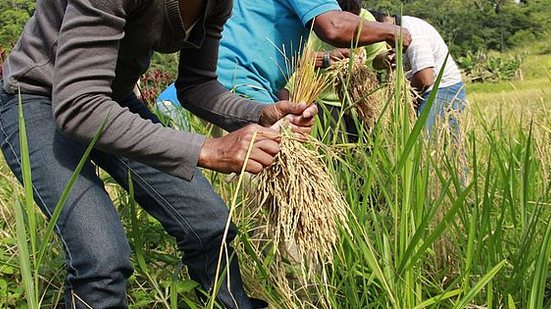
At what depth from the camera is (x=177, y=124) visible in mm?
2652

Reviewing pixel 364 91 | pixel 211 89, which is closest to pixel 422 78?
pixel 364 91

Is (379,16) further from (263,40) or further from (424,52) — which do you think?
(263,40)

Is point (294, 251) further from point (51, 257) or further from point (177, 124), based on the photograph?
point (177, 124)

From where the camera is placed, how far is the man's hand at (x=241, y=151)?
1275 mm

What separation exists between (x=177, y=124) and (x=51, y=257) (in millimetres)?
740

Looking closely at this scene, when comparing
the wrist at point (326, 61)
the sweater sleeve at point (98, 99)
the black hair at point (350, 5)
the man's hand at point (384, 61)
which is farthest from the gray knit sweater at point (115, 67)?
the black hair at point (350, 5)

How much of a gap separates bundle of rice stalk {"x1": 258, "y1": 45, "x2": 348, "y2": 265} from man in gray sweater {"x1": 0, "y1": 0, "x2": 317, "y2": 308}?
0.05m

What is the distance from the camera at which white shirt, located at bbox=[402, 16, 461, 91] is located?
10.8 ft

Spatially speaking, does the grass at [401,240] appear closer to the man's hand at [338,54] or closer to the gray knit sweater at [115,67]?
the gray knit sweater at [115,67]

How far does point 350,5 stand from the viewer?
2572 mm

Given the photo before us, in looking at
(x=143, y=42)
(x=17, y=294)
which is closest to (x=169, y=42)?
(x=143, y=42)

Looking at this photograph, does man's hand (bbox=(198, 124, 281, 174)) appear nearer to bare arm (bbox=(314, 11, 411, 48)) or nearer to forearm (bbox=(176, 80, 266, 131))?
forearm (bbox=(176, 80, 266, 131))

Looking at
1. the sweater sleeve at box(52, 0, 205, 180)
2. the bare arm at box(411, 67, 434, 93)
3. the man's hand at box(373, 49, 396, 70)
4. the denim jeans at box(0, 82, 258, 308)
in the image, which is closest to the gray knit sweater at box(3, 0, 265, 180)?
the sweater sleeve at box(52, 0, 205, 180)

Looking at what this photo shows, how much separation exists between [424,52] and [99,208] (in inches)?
85.8
